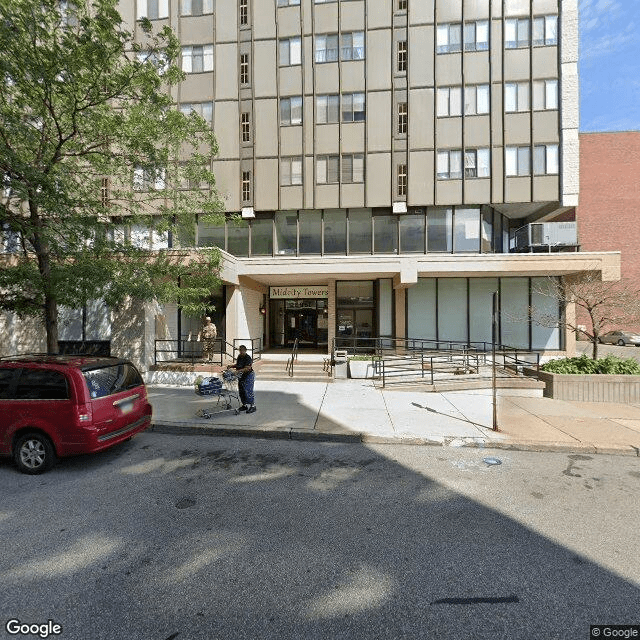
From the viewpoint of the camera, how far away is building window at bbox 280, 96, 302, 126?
1750 centimetres

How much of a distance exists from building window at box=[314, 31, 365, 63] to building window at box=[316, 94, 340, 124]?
77.4 inches

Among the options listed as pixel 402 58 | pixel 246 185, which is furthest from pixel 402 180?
pixel 246 185

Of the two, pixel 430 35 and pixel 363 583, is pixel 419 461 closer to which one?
pixel 363 583

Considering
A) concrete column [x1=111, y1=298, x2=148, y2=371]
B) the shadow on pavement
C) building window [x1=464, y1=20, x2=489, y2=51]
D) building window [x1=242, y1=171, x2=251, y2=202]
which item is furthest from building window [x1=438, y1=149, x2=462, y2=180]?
the shadow on pavement

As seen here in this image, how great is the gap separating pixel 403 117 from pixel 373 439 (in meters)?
16.8

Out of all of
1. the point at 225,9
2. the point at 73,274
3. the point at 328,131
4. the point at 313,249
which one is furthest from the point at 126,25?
the point at 73,274

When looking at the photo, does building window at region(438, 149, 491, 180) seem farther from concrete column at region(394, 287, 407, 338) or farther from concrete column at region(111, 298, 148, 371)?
concrete column at region(111, 298, 148, 371)

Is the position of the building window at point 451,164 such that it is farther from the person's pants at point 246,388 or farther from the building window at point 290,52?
the person's pants at point 246,388

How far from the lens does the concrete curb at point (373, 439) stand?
6.16 metres

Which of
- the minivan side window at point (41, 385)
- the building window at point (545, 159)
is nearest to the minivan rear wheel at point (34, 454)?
the minivan side window at point (41, 385)

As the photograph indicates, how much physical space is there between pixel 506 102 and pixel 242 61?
1389cm

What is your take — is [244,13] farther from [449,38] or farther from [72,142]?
[72,142]

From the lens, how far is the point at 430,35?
55.1ft

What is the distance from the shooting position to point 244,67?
17734 mm
